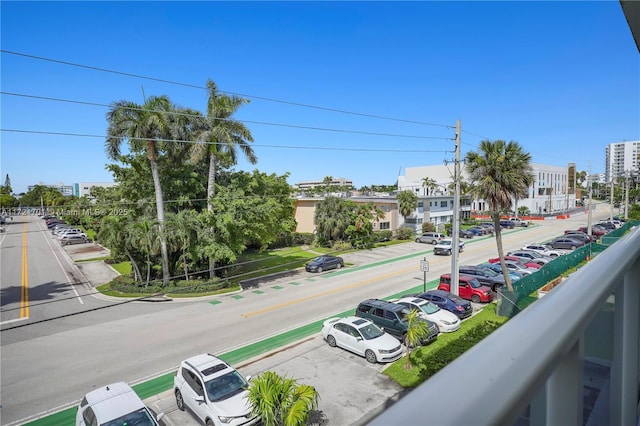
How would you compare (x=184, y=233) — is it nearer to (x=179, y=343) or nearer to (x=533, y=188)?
(x=179, y=343)

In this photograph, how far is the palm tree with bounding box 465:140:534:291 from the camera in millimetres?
20422

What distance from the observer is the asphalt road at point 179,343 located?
11.7m

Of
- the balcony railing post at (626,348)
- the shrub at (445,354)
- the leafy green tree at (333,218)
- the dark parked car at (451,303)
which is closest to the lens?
the balcony railing post at (626,348)

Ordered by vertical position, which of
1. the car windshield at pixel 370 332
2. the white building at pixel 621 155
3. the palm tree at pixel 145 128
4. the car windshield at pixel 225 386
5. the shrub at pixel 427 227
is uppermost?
the white building at pixel 621 155

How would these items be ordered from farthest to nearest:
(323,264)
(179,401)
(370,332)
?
(323,264) → (370,332) → (179,401)

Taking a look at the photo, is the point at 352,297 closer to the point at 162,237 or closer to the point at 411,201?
the point at 162,237

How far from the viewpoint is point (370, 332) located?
1400 centimetres

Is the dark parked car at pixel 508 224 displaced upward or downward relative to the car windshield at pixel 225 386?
upward

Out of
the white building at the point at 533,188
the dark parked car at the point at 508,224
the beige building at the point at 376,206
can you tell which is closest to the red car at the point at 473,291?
the beige building at the point at 376,206

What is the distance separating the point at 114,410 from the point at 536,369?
11281 millimetres

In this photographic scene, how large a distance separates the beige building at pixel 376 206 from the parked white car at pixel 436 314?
29.1 metres

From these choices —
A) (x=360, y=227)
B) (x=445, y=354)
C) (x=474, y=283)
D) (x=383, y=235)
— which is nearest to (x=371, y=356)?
(x=445, y=354)

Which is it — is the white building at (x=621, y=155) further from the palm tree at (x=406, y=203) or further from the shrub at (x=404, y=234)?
the shrub at (x=404, y=234)

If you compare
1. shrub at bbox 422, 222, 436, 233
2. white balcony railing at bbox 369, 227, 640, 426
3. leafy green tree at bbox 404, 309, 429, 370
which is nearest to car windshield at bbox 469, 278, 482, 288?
leafy green tree at bbox 404, 309, 429, 370
